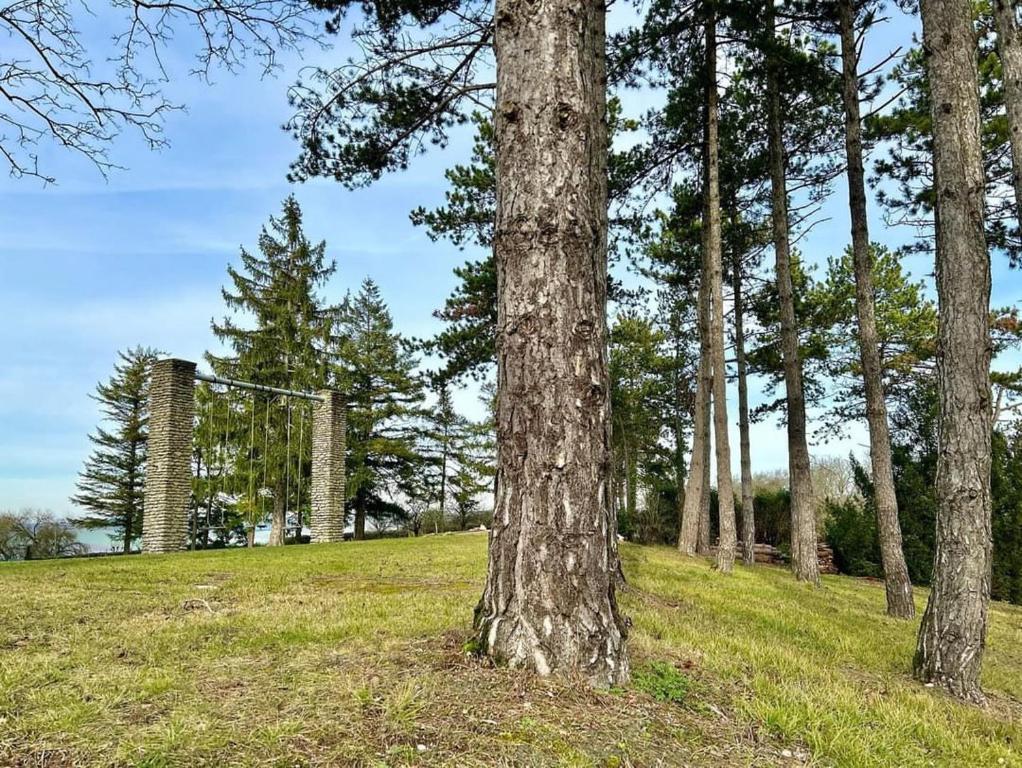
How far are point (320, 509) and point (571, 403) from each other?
16362mm

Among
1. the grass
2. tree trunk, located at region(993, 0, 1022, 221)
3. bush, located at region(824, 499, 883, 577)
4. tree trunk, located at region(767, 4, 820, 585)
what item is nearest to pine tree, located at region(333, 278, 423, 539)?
bush, located at region(824, 499, 883, 577)

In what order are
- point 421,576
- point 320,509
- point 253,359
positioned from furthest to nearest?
point 253,359
point 320,509
point 421,576

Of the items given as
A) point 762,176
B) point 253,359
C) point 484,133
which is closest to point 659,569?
point 762,176

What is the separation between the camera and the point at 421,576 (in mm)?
7277

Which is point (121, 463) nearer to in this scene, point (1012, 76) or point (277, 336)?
point (277, 336)

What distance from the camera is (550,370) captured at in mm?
2646

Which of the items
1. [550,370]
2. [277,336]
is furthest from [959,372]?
[277,336]

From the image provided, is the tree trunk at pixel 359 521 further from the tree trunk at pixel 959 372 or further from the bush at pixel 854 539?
the tree trunk at pixel 959 372

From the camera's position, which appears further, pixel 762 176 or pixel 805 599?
pixel 762 176

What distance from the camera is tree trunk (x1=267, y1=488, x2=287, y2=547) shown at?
870 inches

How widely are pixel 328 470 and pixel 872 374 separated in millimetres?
13868

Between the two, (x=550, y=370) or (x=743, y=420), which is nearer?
(x=550, y=370)

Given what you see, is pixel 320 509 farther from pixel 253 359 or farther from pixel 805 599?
pixel 805 599

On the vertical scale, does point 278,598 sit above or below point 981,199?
below
